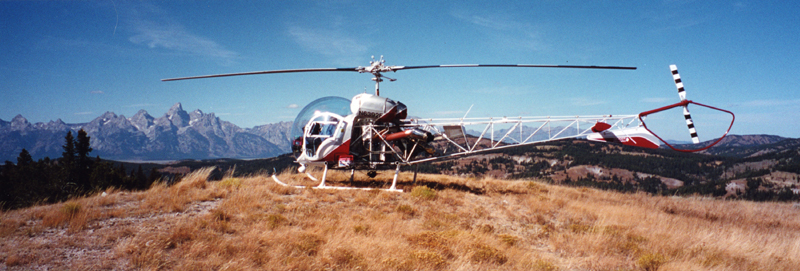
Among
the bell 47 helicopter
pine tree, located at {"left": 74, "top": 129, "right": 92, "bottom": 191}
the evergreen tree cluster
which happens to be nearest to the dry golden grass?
the bell 47 helicopter

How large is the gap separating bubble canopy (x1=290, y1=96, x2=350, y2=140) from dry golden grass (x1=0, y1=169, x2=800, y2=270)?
261 centimetres

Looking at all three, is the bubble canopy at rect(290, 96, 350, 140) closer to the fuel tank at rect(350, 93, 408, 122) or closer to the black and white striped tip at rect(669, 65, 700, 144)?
the fuel tank at rect(350, 93, 408, 122)

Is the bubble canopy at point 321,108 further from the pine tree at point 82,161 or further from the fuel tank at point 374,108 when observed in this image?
the pine tree at point 82,161

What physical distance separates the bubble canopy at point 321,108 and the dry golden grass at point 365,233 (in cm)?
261

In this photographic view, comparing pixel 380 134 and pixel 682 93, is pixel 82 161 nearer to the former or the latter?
pixel 380 134

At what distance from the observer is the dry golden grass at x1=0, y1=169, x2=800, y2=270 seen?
6340mm

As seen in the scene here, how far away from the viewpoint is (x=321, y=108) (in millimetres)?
13539

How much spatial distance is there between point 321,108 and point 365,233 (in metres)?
6.65

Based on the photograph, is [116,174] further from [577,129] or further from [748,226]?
[748,226]

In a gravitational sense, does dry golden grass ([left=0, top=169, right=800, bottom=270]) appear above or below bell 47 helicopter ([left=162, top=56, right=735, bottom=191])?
below

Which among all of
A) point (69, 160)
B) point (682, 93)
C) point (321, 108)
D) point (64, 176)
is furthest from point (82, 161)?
point (682, 93)

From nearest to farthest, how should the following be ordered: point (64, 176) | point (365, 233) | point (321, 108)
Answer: point (365, 233), point (321, 108), point (64, 176)

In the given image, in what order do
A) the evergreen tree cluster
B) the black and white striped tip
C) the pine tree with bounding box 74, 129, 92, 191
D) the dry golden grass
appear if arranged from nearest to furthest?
1. the dry golden grass
2. the black and white striped tip
3. the evergreen tree cluster
4. the pine tree with bounding box 74, 129, 92, 191

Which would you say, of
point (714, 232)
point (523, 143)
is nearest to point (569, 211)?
point (523, 143)
